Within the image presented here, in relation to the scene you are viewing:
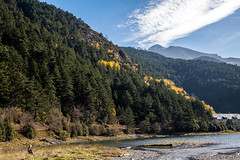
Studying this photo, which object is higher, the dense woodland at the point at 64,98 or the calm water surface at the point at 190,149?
the dense woodland at the point at 64,98

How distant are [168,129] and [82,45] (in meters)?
116

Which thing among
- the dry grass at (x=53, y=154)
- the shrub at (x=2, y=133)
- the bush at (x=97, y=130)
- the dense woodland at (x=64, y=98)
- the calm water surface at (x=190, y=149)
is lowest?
the calm water surface at (x=190, y=149)

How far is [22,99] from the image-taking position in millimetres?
66688

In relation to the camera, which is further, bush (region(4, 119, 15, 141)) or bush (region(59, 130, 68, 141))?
bush (region(59, 130, 68, 141))

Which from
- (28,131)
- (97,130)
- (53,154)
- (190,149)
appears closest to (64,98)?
(97,130)

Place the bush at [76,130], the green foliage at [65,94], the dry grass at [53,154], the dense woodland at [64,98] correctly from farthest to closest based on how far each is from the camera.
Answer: the bush at [76,130], the green foliage at [65,94], the dense woodland at [64,98], the dry grass at [53,154]

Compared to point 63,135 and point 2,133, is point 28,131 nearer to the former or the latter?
point 2,133

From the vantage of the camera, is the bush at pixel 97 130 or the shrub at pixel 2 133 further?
the bush at pixel 97 130

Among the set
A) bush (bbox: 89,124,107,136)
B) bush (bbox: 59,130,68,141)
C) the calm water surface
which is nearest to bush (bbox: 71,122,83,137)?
bush (bbox: 59,130,68,141)

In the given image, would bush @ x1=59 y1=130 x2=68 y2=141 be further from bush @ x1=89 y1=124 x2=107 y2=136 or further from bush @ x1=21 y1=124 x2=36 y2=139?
bush @ x1=89 y1=124 x2=107 y2=136

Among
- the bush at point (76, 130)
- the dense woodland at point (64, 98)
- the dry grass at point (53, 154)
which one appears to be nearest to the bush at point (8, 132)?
the dense woodland at point (64, 98)

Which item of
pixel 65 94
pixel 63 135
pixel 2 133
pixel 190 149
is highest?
pixel 65 94

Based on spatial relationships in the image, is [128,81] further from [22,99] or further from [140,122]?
[22,99]

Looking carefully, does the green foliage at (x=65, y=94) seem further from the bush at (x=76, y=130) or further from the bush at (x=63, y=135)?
the bush at (x=63, y=135)
